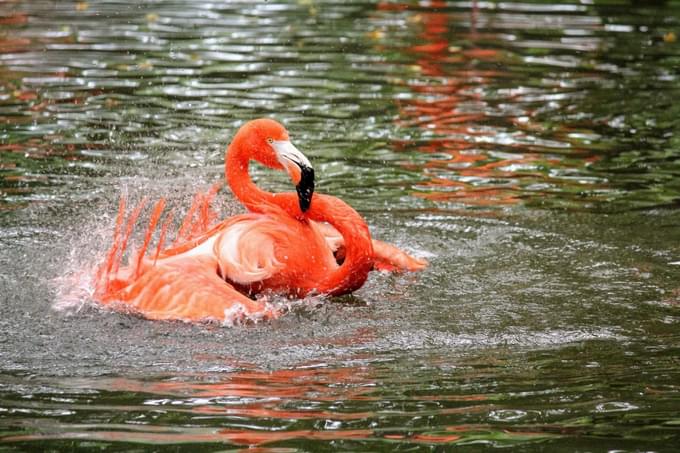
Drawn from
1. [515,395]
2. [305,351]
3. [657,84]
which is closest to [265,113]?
[657,84]

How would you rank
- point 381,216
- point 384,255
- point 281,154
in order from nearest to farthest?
point 281,154, point 384,255, point 381,216

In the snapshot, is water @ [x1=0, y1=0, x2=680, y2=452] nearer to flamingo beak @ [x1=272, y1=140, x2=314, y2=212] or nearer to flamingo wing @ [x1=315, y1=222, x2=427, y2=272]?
flamingo wing @ [x1=315, y1=222, x2=427, y2=272]

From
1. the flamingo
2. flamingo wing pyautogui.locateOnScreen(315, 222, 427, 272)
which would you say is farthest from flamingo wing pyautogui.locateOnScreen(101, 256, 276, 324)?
flamingo wing pyautogui.locateOnScreen(315, 222, 427, 272)

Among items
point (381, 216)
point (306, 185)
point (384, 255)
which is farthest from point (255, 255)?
point (381, 216)

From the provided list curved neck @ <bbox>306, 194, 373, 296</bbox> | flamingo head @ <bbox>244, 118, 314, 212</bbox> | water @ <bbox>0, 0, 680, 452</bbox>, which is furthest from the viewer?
curved neck @ <bbox>306, 194, 373, 296</bbox>

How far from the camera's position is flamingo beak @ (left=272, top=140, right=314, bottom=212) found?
20.7 ft

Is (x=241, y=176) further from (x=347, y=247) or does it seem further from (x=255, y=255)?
(x=347, y=247)

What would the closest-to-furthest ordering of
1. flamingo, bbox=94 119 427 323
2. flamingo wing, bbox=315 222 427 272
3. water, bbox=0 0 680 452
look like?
water, bbox=0 0 680 452 < flamingo, bbox=94 119 427 323 < flamingo wing, bbox=315 222 427 272

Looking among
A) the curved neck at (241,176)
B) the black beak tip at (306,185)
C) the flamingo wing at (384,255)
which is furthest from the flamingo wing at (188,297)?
the flamingo wing at (384,255)

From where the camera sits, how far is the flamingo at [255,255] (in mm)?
6219

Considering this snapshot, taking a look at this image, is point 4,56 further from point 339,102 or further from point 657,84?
point 657,84

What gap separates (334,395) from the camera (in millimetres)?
5121

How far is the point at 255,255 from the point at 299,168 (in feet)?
1.82

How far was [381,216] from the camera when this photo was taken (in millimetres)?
8539
